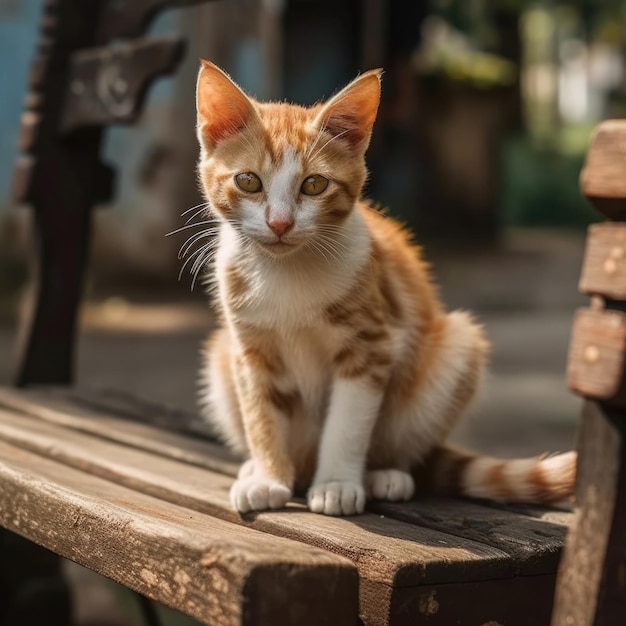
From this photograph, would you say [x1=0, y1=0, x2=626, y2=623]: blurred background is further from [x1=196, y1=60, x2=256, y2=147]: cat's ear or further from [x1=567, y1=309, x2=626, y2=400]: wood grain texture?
[x1=567, y1=309, x2=626, y2=400]: wood grain texture

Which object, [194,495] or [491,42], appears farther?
[491,42]

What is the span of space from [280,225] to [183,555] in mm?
680

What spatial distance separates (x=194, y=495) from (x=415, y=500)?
1.58ft

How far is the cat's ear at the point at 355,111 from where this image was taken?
2.24m

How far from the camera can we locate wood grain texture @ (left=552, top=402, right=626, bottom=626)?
157 centimetres

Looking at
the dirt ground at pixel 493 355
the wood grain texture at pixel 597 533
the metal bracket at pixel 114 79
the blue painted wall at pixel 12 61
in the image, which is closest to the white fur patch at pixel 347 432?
the wood grain texture at pixel 597 533

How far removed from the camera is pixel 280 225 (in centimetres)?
215

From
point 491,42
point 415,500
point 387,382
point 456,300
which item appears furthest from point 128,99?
point 491,42

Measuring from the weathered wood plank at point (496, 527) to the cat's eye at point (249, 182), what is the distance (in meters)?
0.72

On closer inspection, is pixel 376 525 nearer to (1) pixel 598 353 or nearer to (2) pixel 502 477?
(2) pixel 502 477

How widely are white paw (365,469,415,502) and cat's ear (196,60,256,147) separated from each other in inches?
31.7

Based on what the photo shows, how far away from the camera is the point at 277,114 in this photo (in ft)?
7.59

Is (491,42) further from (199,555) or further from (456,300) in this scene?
(199,555)

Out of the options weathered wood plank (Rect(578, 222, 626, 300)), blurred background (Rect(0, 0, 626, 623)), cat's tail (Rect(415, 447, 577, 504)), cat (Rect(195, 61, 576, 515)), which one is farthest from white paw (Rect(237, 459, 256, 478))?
blurred background (Rect(0, 0, 626, 623))
